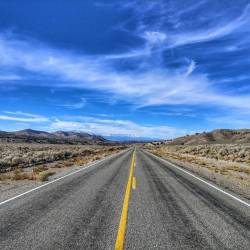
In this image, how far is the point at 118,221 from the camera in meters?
7.27

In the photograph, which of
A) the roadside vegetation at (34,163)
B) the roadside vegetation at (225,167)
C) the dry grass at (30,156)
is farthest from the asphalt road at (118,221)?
the dry grass at (30,156)

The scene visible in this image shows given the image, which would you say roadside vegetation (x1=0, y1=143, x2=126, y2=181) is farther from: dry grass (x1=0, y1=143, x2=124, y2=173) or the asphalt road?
the asphalt road

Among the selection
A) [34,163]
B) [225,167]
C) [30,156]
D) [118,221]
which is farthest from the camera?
[30,156]

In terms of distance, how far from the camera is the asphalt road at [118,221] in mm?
5766

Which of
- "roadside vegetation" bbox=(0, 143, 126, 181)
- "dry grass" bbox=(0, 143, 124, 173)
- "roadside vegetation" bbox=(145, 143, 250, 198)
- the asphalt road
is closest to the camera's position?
the asphalt road

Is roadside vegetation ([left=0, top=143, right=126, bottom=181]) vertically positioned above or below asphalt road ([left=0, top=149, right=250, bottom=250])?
above

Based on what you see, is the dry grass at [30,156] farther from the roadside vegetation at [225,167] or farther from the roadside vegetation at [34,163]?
the roadside vegetation at [225,167]

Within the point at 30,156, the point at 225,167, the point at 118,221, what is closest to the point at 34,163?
the point at 30,156

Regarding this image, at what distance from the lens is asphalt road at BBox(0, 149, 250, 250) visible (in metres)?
5.77

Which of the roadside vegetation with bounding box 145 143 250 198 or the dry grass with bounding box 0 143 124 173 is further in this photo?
the dry grass with bounding box 0 143 124 173

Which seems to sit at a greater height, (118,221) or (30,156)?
(30,156)

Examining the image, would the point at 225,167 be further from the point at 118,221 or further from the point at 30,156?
the point at 118,221

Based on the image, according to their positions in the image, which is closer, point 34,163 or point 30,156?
point 34,163

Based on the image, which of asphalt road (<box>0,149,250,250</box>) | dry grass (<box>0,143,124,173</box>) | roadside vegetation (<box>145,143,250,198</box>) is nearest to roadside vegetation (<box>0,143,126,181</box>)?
dry grass (<box>0,143,124,173</box>)
